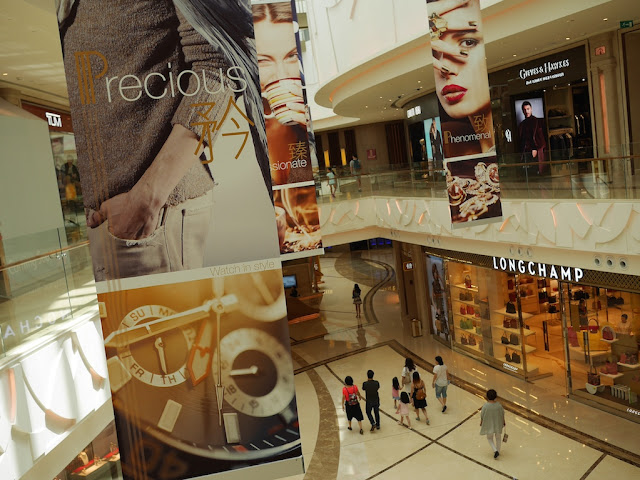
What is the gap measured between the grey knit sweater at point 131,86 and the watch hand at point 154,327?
24.3 inches

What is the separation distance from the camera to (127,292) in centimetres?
323

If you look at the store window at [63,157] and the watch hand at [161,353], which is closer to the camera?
the watch hand at [161,353]

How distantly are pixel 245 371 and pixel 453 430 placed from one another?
8.21 m

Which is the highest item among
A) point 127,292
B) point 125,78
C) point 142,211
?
point 125,78

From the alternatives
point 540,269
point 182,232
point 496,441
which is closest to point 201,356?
point 182,232

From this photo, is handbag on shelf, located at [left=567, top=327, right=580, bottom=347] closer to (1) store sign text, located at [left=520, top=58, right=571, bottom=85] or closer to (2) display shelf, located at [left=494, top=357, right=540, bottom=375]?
(2) display shelf, located at [left=494, top=357, right=540, bottom=375]

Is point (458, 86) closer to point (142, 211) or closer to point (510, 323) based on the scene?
point (142, 211)

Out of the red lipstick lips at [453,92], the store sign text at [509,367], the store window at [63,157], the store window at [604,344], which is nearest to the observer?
the red lipstick lips at [453,92]

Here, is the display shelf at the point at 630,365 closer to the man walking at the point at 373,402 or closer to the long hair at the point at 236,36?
the man walking at the point at 373,402

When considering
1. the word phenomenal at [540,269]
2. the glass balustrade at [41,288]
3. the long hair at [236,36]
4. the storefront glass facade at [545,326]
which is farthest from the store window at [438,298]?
the long hair at [236,36]

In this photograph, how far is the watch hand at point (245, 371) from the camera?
130 inches

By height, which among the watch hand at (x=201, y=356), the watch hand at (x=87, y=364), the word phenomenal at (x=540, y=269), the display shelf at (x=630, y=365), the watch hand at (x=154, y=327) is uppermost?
the watch hand at (x=154, y=327)

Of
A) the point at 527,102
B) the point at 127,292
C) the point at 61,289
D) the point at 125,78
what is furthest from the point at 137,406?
the point at 527,102

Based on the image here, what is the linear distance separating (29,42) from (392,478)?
8.56m
